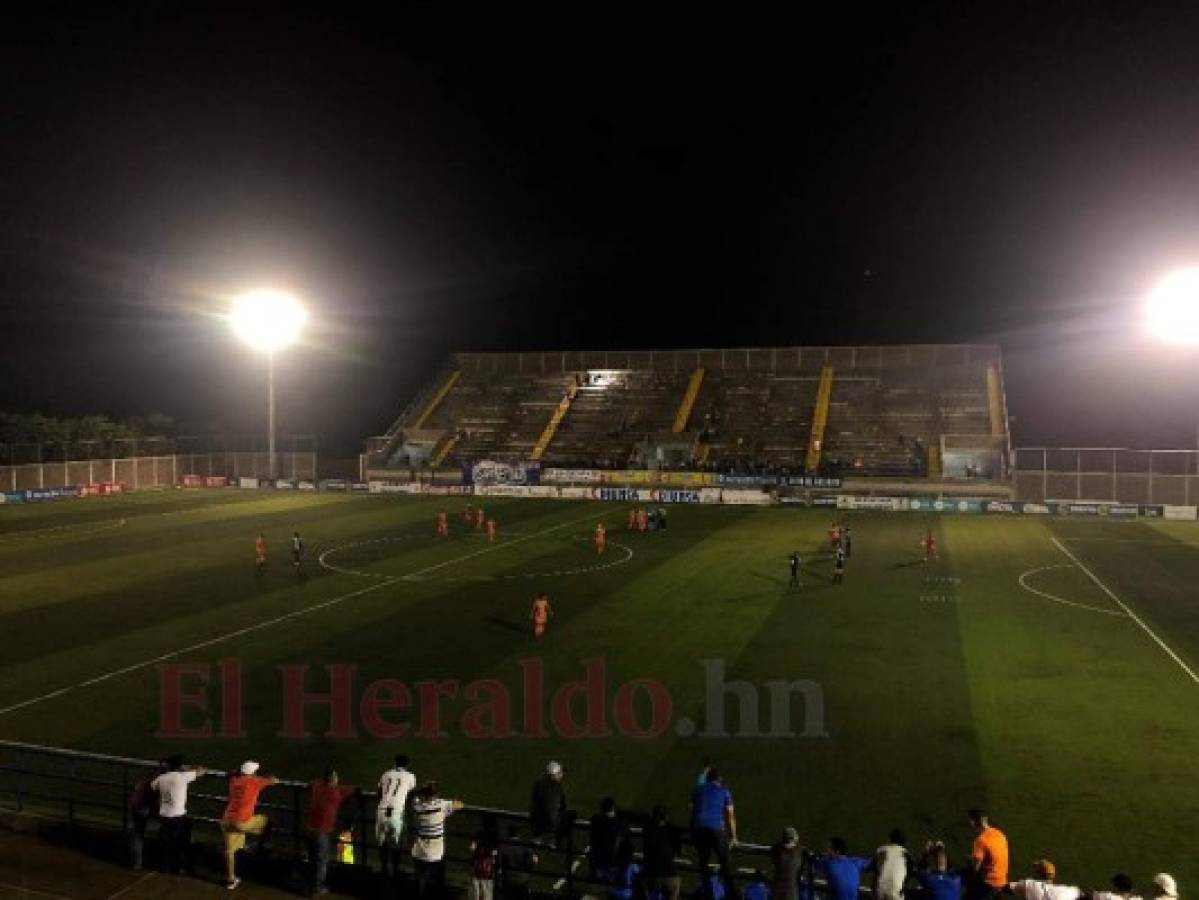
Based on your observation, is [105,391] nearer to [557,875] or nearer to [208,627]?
[208,627]

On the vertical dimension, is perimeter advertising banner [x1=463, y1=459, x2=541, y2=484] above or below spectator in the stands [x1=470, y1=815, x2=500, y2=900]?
above

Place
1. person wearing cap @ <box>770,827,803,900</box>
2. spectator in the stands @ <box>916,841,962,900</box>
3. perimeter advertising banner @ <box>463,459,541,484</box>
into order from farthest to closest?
perimeter advertising banner @ <box>463,459,541,484</box> → person wearing cap @ <box>770,827,803,900</box> → spectator in the stands @ <box>916,841,962,900</box>

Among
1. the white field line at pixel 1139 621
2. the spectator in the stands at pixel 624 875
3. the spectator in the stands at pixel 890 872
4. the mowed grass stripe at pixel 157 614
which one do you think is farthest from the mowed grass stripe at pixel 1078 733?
the mowed grass stripe at pixel 157 614

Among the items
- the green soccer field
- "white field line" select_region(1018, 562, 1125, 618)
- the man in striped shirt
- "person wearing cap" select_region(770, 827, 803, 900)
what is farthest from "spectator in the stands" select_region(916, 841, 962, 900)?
"white field line" select_region(1018, 562, 1125, 618)

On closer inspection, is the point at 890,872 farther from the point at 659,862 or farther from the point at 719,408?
the point at 719,408

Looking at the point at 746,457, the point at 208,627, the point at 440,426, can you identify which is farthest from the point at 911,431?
the point at 208,627

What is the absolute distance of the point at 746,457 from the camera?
6800 centimetres

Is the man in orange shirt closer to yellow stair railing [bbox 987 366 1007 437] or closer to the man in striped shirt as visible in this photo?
the man in striped shirt

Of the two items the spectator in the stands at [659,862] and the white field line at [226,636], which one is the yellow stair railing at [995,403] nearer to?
the white field line at [226,636]

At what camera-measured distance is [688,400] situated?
252 ft

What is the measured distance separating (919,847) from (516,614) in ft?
51.4

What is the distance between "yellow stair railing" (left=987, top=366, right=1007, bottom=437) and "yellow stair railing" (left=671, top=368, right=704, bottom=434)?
2171 centimetres

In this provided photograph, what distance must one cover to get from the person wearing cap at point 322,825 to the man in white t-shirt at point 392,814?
15.2 inches

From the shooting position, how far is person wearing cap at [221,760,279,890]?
37.3 feet
